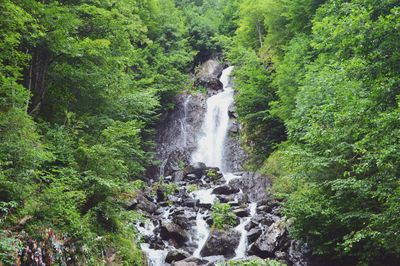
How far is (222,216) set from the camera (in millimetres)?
14312

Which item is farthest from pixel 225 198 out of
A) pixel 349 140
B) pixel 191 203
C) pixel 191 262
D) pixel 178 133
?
pixel 178 133

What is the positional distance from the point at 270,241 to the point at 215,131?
45.3 feet

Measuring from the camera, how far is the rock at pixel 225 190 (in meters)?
17.5

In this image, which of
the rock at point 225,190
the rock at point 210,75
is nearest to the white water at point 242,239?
the rock at point 225,190

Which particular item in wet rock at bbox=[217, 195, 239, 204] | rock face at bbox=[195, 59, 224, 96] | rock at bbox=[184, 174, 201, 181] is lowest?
wet rock at bbox=[217, 195, 239, 204]

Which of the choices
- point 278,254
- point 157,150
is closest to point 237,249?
point 278,254

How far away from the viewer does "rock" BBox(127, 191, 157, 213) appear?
15.8 metres

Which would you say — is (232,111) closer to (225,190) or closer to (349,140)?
(225,190)

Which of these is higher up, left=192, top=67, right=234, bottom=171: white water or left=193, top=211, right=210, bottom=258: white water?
left=192, top=67, right=234, bottom=171: white water

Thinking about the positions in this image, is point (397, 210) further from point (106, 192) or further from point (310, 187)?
point (106, 192)

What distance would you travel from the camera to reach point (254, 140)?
20625 mm

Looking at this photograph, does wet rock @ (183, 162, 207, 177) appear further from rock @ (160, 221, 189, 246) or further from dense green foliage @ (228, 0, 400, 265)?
rock @ (160, 221, 189, 246)

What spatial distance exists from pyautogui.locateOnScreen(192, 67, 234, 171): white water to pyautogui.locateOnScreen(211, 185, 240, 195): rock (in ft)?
15.7

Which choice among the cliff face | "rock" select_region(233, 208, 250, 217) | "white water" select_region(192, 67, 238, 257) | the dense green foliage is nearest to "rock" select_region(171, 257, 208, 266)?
the dense green foliage
